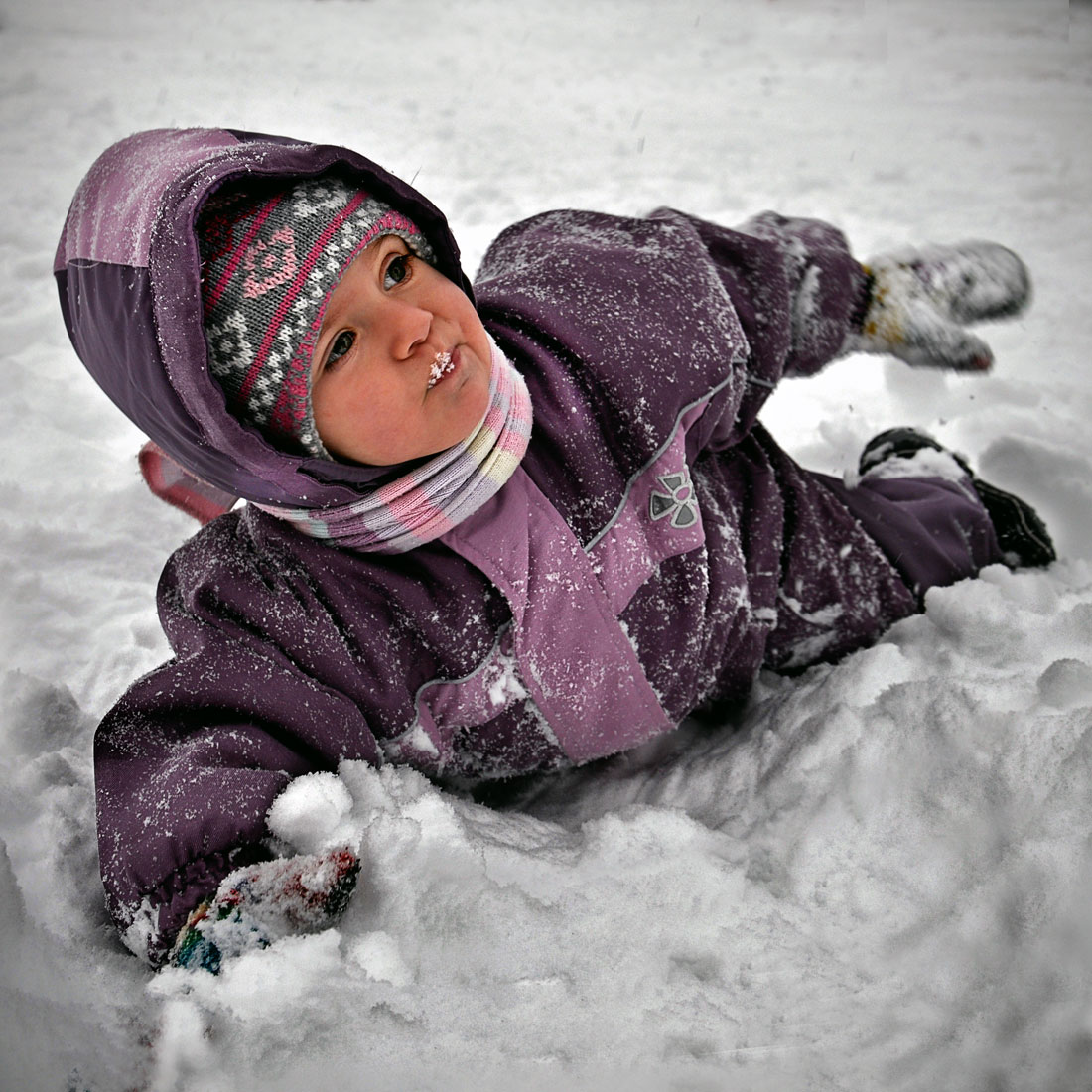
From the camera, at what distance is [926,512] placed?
4.96ft

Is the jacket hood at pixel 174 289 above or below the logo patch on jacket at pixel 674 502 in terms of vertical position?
above

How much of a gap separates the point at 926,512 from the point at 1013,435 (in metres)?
0.44

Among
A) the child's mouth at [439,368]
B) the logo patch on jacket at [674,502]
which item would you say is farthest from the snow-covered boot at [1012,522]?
the child's mouth at [439,368]

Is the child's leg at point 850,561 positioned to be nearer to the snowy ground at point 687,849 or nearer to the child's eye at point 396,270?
the snowy ground at point 687,849

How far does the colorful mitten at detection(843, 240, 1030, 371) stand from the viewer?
140cm

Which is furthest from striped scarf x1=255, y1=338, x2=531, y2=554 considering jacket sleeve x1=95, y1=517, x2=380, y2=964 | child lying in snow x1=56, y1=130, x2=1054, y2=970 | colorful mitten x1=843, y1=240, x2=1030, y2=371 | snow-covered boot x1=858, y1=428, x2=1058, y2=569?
snow-covered boot x1=858, y1=428, x2=1058, y2=569

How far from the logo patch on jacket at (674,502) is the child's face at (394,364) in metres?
0.30

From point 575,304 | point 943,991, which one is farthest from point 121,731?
point 943,991

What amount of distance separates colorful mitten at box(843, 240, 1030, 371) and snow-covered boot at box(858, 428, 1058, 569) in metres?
0.29

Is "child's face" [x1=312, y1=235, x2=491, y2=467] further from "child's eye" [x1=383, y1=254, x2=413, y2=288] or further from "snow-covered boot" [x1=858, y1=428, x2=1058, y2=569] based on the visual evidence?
"snow-covered boot" [x1=858, y1=428, x2=1058, y2=569]

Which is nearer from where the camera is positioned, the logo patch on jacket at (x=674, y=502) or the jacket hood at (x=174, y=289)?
the jacket hood at (x=174, y=289)

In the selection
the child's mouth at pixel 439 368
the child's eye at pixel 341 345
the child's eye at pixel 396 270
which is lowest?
the child's mouth at pixel 439 368

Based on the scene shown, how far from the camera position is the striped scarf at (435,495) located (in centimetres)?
102

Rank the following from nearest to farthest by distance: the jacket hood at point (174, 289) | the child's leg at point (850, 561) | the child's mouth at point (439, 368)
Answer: the jacket hood at point (174, 289) < the child's mouth at point (439, 368) < the child's leg at point (850, 561)
